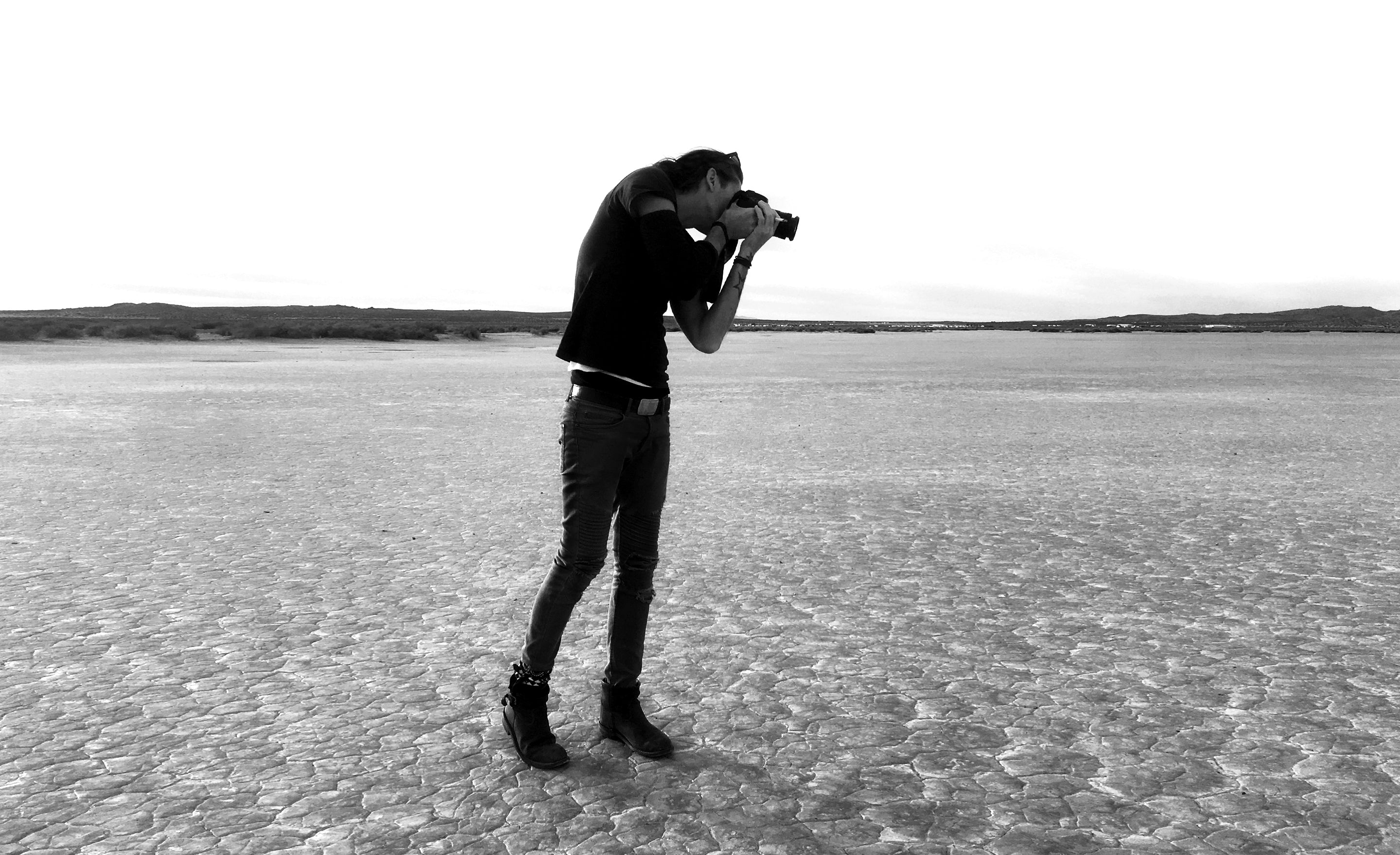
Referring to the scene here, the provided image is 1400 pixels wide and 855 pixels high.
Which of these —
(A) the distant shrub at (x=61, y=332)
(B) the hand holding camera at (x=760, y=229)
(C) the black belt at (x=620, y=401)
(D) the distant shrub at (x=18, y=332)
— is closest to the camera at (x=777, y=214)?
(B) the hand holding camera at (x=760, y=229)

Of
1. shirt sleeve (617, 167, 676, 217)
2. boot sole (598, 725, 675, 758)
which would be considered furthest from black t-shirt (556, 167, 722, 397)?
boot sole (598, 725, 675, 758)

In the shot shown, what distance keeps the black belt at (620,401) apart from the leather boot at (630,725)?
95 centimetres

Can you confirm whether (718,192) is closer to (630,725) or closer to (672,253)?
(672,253)

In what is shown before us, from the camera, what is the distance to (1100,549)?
295 inches

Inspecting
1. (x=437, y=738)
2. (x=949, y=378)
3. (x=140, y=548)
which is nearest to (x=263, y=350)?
(x=949, y=378)

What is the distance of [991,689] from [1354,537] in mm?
4426

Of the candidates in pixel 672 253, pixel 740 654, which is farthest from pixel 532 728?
pixel 672 253

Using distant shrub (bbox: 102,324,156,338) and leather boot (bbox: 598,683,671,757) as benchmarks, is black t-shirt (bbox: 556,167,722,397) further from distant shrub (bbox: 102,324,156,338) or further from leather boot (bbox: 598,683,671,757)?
distant shrub (bbox: 102,324,156,338)

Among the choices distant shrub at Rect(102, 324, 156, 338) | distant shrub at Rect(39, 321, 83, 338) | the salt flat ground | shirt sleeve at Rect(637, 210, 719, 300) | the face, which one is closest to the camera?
the salt flat ground

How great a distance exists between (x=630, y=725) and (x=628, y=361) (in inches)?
47.3

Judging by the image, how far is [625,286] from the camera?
389 centimetres

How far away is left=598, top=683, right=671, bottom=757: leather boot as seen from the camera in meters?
4.00

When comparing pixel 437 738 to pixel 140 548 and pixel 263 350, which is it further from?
pixel 263 350

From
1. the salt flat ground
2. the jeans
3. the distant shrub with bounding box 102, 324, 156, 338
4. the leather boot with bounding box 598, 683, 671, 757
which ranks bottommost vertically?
the distant shrub with bounding box 102, 324, 156, 338
